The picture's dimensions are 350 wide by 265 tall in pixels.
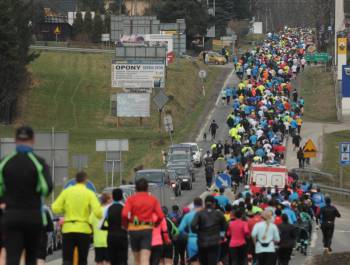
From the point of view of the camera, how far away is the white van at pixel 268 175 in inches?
1711

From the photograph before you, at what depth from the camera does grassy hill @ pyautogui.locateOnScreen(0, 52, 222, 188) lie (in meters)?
72.1

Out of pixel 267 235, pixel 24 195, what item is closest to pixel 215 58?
pixel 267 235

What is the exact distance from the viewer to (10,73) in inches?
3201

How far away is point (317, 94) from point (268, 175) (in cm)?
5011

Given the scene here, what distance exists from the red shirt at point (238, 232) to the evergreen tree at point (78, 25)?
105586 mm

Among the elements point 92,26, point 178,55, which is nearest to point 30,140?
point 178,55

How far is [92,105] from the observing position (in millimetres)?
87562

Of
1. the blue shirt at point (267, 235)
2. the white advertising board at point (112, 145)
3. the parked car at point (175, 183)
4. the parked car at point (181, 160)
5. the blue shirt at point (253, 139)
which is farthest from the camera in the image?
the blue shirt at point (253, 139)

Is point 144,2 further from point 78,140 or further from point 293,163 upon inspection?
point 293,163

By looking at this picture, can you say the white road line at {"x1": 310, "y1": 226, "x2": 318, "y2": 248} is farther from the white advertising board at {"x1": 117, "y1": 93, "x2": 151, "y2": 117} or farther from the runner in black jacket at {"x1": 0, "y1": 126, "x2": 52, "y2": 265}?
the white advertising board at {"x1": 117, "y1": 93, "x2": 151, "y2": 117}

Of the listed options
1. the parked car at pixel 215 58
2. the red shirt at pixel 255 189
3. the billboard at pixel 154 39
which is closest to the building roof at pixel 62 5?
the parked car at pixel 215 58

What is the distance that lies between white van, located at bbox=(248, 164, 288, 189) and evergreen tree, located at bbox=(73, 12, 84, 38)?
3290 inches

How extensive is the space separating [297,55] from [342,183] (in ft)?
192

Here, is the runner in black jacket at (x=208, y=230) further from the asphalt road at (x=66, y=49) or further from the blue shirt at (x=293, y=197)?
the asphalt road at (x=66, y=49)
